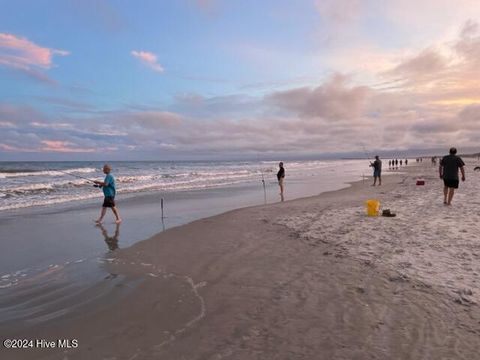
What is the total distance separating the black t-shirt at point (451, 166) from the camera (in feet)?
42.3

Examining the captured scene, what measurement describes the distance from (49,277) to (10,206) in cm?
1268

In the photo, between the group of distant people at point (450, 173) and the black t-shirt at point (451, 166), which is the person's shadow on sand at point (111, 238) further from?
the black t-shirt at point (451, 166)

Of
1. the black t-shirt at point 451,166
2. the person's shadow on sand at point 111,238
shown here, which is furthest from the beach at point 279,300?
the black t-shirt at point 451,166

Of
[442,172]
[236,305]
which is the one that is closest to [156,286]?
[236,305]

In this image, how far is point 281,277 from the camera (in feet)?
20.0

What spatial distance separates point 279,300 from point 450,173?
10410 mm

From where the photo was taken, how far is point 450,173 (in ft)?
42.5

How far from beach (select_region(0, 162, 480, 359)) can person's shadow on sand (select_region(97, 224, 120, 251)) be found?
1.59 ft

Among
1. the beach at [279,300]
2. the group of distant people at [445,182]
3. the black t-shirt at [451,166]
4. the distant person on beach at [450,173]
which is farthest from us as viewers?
the black t-shirt at [451,166]

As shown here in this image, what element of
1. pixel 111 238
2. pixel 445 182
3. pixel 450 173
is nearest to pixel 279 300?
pixel 111 238

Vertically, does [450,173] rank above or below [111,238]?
above

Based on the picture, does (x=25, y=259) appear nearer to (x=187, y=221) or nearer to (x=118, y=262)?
(x=118, y=262)

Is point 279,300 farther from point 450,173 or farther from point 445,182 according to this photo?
point 450,173

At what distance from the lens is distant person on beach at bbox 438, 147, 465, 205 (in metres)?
12.7
